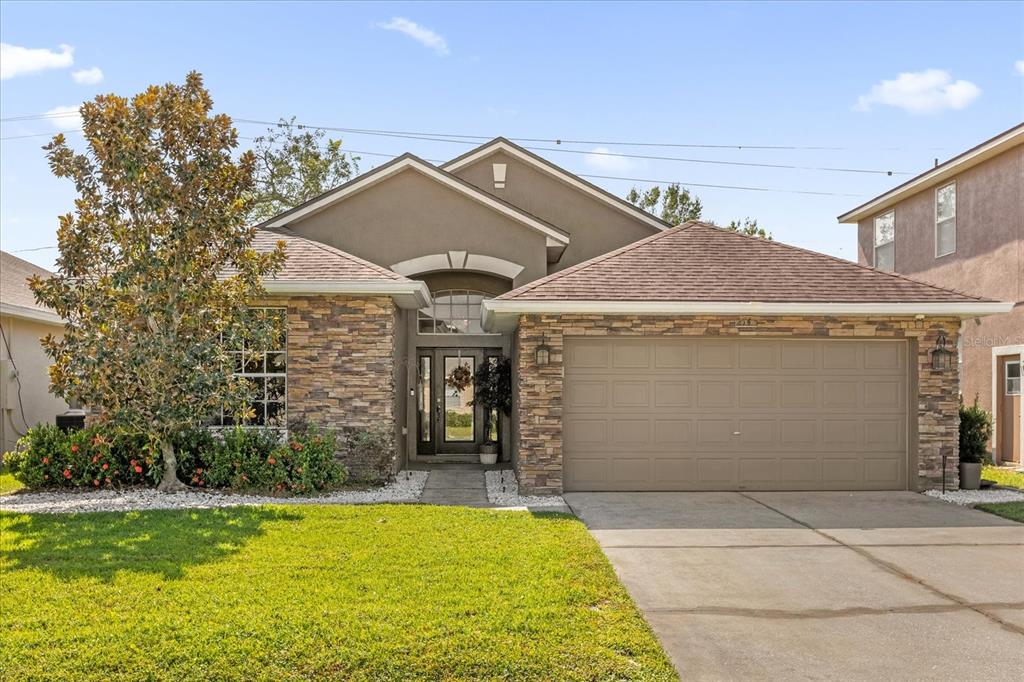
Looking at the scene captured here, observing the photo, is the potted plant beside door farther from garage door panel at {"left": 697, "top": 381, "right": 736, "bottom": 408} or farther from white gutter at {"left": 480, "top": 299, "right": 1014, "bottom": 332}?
garage door panel at {"left": 697, "top": 381, "right": 736, "bottom": 408}

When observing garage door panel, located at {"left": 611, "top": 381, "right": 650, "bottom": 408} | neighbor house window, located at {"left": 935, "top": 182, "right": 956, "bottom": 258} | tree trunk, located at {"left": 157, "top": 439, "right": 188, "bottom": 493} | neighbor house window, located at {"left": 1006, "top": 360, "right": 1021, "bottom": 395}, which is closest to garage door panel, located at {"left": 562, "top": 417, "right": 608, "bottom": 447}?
garage door panel, located at {"left": 611, "top": 381, "right": 650, "bottom": 408}

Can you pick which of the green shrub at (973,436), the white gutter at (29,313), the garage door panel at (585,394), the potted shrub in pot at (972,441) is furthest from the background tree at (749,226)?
the white gutter at (29,313)

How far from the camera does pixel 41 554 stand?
7.09 meters

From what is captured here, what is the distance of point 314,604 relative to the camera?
557cm

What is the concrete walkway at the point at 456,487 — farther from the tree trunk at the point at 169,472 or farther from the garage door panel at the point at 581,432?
the tree trunk at the point at 169,472

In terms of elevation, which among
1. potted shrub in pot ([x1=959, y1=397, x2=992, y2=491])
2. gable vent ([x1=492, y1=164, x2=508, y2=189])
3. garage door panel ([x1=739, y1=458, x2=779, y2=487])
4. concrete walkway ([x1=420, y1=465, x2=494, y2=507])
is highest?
gable vent ([x1=492, y1=164, x2=508, y2=189])

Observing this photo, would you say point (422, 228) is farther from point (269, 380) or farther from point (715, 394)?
point (715, 394)

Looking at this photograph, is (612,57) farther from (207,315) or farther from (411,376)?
(207,315)

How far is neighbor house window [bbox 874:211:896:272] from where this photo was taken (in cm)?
1931

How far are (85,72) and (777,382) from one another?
1384 cm

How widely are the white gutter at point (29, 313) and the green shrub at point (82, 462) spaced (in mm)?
4358

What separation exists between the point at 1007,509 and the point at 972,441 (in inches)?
82.9

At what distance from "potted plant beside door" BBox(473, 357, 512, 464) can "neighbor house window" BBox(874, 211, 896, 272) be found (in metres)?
11.3

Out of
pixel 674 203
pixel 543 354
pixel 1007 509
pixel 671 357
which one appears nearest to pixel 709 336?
pixel 671 357
